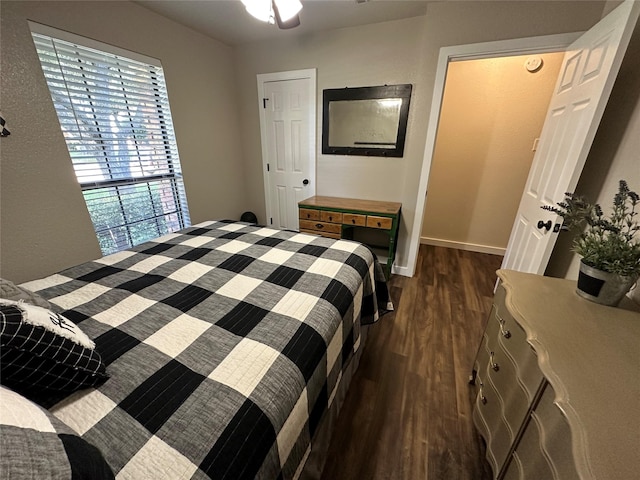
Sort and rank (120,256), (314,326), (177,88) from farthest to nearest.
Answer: (177,88)
(120,256)
(314,326)

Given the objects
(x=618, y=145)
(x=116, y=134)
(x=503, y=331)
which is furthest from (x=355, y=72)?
(x=503, y=331)

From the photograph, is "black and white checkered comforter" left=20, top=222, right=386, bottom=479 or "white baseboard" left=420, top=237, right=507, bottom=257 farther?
"white baseboard" left=420, top=237, right=507, bottom=257

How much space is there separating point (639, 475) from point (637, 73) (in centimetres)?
182

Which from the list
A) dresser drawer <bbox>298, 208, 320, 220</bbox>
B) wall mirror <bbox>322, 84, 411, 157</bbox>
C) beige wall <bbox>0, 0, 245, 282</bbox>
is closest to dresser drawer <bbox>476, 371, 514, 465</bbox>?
dresser drawer <bbox>298, 208, 320, 220</bbox>

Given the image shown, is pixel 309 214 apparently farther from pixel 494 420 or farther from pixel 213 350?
pixel 494 420

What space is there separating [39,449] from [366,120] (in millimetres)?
2872

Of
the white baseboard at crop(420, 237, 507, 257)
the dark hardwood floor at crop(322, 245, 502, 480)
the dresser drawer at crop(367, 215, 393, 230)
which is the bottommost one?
the dark hardwood floor at crop(322, 245, 502, 480)

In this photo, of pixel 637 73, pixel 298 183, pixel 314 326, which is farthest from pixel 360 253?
pixel 298 183

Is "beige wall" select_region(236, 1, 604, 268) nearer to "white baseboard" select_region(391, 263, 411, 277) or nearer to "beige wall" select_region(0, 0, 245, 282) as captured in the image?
"white baseboard" select_region(391, 263, 411, 277)

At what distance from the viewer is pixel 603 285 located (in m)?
0.95

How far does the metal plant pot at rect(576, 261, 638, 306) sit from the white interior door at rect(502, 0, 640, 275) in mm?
634

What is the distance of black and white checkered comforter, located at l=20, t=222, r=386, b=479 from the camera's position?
588 mm

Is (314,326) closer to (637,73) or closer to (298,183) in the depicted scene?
(637,73)

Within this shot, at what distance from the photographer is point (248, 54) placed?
2949 millimetres
